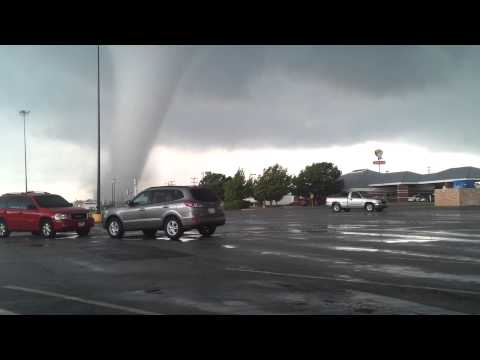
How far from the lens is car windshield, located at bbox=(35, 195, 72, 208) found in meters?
20.1

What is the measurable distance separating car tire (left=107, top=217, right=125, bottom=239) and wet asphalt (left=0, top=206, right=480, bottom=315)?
107 inches

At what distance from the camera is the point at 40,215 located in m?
19.7

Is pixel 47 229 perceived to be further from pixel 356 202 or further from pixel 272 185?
pixel 272 185

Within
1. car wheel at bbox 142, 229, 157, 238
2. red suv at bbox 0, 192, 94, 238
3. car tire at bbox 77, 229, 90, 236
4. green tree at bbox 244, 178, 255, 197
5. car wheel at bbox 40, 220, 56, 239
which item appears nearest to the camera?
car wheel at bbox 142, 229, 157, 238

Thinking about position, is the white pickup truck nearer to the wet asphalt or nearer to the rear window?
the wet asphalt

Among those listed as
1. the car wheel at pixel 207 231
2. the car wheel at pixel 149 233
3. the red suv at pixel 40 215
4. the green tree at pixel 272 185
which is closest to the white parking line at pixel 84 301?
the car wheel at pixel 149 233

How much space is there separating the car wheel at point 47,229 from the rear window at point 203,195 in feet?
20.8

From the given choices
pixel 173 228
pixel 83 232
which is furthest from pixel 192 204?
pixel 83 232

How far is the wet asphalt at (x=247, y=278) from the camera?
6809 millimetres

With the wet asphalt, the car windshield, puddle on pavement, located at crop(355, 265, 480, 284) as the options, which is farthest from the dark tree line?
puddle on pavement, located at crop(355, 265, 480, 284)
